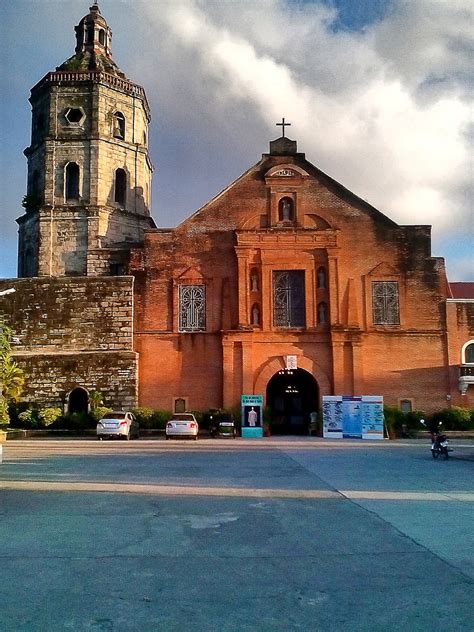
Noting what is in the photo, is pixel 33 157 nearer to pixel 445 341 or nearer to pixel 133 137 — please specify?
pixel 133 137

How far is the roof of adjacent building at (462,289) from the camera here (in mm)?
42625

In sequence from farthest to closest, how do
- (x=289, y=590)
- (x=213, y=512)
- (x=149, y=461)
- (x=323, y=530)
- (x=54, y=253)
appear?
(x=54, y=253), (x=149, y=461), (x=213, y=512), (x=323, y=530), (x=289, y=590)

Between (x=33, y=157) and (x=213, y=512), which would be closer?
(x=213, y=512)

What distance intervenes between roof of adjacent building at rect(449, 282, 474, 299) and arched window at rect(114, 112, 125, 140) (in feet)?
73.2

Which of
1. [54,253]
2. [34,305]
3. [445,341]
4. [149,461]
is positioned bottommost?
[149,461]

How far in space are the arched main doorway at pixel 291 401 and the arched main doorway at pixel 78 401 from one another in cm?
936

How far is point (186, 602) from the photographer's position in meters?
5.10

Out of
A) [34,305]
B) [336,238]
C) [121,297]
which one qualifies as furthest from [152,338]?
[336,238]

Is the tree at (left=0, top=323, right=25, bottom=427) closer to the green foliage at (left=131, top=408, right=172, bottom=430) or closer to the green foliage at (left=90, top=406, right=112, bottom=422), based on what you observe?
the green foliage at (left=90, top=406, right=112, bottom=422)

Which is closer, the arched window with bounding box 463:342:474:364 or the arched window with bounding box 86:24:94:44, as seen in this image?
the arched window with bounding box 463:342:474:364

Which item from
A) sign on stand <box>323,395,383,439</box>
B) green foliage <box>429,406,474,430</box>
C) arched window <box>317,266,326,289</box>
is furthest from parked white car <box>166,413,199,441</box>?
green foliage <box>429,406,474,430</box>

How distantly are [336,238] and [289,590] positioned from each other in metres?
28.5

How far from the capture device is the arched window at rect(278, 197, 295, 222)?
3362 centimetres

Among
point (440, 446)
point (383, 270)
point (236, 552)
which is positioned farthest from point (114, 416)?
point (236, 552)
